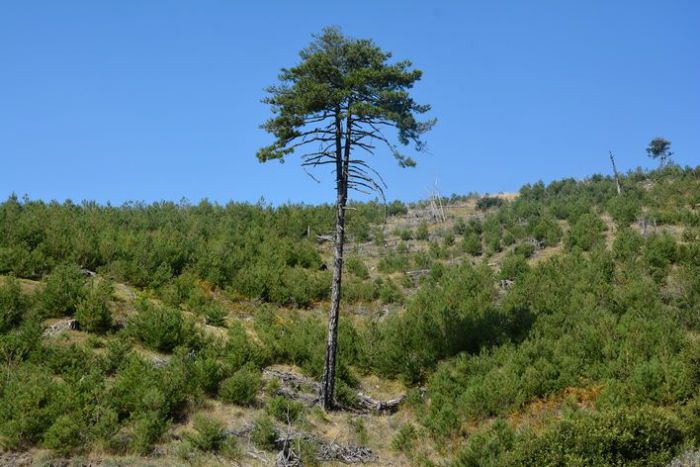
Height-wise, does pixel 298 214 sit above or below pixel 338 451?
above

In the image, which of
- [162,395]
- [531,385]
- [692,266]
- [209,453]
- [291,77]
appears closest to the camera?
[209,453]

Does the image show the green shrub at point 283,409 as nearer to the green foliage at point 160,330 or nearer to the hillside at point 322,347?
the hillside at point 322,347

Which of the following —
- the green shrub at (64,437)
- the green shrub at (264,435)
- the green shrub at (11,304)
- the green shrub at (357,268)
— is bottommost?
the green shrub at (264,435)

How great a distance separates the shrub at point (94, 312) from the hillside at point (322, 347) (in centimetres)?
7

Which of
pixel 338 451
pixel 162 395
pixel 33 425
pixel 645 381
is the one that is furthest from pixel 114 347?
pixel 645 381

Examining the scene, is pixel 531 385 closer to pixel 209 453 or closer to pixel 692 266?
pixel 209 453

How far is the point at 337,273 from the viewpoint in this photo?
1596cm

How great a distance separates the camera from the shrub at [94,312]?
1639cm

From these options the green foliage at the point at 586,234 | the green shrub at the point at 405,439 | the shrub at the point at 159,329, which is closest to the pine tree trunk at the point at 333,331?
the green shrub at the point at 405,439

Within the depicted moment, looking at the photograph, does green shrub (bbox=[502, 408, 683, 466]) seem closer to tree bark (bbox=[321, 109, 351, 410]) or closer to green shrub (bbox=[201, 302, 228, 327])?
tree bark (bbox=[321, 109, 351, 410])

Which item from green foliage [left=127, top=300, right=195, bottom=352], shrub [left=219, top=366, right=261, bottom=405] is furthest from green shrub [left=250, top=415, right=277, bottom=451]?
green foliage [left=127, top=300, right=195, bottom=352]

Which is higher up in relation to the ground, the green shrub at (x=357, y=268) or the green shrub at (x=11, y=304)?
the green shrub at (x=357, y=268)

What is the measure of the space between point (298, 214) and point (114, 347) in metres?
20.7

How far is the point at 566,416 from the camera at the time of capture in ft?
38.4
